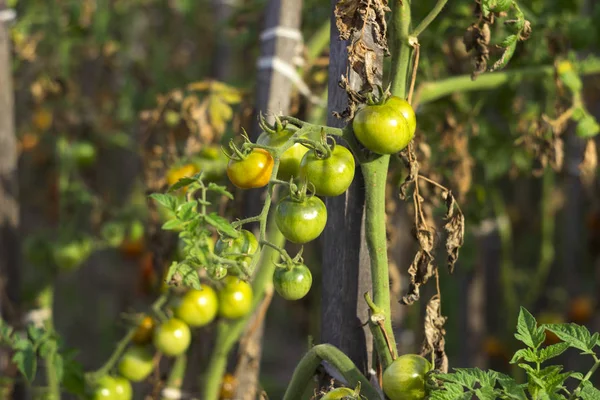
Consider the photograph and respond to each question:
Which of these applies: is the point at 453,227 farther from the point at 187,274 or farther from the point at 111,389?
the point at 111,389

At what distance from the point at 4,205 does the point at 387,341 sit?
1.49 m

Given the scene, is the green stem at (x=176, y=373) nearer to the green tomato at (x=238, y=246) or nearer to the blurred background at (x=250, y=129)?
the blurred background at (x=250, y=129)

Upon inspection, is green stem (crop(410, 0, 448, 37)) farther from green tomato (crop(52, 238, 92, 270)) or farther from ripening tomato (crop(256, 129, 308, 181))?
green tomato (crop(52, 238, 92, 270))

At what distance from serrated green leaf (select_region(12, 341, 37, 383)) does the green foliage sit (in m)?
0.81

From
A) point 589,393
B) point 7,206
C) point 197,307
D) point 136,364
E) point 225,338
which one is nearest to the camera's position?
point 589,393

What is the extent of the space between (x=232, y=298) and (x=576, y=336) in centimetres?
80

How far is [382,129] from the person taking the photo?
1.01m

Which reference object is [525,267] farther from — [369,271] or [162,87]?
[369,271]

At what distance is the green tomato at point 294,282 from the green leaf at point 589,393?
1.29ft

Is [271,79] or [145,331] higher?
[271,79]

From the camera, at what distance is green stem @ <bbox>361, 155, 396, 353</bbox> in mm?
1100

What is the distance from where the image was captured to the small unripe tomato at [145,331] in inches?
65.2

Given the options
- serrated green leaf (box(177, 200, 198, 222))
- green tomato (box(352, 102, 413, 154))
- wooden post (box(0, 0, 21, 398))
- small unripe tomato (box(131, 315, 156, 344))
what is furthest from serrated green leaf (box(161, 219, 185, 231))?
wooden post (box(0, 0, 21, 398))

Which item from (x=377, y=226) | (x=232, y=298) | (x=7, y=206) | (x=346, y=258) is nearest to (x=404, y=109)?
(x=377, y=226)
